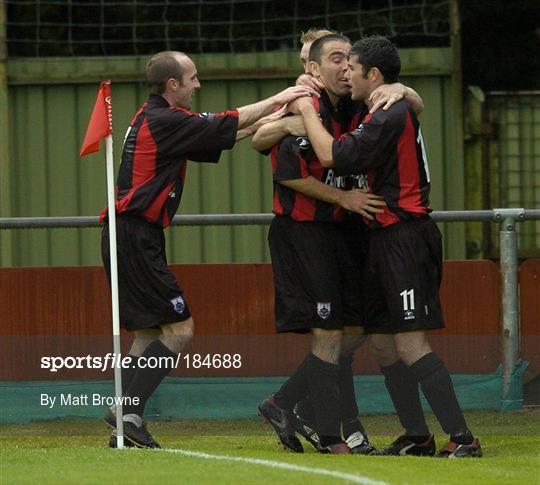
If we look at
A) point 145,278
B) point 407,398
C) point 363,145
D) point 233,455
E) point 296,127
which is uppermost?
point 296,127

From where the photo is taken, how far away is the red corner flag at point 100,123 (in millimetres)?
7832

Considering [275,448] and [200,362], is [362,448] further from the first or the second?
[200,362]

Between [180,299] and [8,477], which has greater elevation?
[180,299]

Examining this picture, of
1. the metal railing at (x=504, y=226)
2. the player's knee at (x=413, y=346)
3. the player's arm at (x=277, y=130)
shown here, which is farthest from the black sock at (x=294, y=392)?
the metal railing at (x=504, y=226)

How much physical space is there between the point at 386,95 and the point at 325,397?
1565 mm

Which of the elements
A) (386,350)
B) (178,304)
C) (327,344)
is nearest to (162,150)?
(178,304)

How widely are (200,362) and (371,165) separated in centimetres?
254

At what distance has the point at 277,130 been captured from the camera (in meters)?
7.61

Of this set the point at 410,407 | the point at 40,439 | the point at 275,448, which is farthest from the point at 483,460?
the point at 40,439

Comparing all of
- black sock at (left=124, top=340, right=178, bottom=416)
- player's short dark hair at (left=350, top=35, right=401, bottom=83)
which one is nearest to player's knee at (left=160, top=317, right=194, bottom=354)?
black sock at (left=124, top=340, right=178, bottom=416)

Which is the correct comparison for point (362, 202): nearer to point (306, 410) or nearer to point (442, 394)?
point (442, 394)

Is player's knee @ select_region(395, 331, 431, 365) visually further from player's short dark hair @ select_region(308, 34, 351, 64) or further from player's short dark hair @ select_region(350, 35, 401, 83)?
player's short dark hair @ select_region(308, 34, 351, 64)

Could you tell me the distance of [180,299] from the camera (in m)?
7.77

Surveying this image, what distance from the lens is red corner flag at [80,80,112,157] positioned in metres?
7.83
